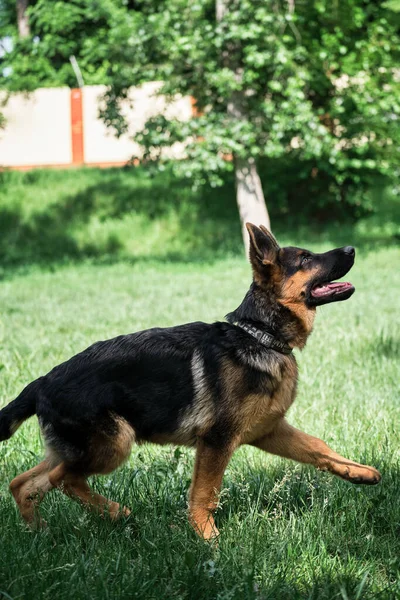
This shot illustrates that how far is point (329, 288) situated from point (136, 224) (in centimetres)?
1822

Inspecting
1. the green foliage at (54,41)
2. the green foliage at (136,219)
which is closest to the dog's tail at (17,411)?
the green foliage at (136,219)

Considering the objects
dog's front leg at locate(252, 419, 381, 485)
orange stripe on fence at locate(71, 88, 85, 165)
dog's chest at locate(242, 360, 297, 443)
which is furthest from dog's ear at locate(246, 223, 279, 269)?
orange stripe on fence at locate(71, 88, 85, 165)

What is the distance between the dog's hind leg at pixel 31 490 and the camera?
3.78 metres

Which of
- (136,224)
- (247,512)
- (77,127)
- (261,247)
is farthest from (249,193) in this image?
(247,512)

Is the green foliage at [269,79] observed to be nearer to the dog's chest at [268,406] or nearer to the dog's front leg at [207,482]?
the dog's chest at [268,406]

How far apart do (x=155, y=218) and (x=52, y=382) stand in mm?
18669

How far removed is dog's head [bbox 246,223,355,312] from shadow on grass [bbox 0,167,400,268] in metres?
15.1

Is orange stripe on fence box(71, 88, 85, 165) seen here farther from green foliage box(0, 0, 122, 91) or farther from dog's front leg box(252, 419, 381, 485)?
dog's front leg box(252, 419, 381, 485)

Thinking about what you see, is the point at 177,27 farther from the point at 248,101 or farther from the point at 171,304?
the point at 171,304

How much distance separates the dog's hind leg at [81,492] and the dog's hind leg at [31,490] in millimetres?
83

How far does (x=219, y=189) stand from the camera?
23562 millimetres

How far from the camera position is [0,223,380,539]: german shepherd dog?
3.75 metres

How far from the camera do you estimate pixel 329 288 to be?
161 inches

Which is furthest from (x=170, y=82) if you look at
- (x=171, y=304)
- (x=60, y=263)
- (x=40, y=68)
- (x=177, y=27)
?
(x=40, y=68)
